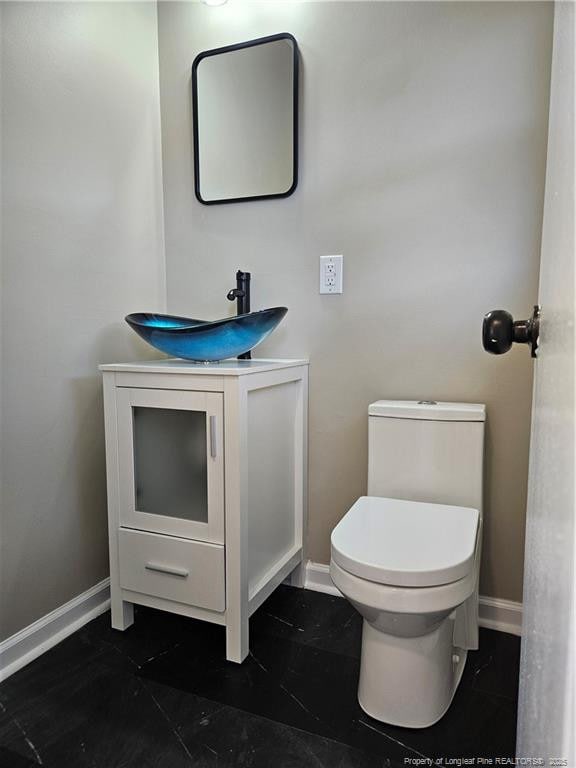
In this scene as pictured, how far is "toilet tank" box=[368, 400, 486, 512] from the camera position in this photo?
1495 millimetres

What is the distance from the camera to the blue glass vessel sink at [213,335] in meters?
1.46

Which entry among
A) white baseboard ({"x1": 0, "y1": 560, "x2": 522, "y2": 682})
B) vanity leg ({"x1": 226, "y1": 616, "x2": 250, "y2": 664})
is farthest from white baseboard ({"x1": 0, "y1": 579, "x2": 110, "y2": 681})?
vanity leg ({"x1": 226, "y1": 616, "x2": 250, "y2": 664})

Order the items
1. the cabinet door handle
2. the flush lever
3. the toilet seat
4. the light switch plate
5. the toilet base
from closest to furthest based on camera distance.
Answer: the flush lever → the toilet seat → the toilet base → the cabinet door handle → the light switch plate

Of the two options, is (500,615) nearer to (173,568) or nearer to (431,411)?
(431,411)

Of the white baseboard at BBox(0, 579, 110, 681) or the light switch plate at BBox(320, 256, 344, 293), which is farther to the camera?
the light switch plate at BBox(320, 256, 344, 293)

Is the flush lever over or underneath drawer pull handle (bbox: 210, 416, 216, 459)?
over

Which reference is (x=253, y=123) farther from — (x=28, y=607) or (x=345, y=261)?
(x=28, y=607)

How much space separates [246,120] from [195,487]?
1340 mm

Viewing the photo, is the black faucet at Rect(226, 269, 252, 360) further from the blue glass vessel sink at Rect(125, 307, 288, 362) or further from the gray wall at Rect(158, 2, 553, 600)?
the blue glass vessel sink at Rect(125, 307, 288, 362)

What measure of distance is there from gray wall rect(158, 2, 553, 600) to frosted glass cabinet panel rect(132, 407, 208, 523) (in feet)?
1.74

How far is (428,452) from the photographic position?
1.54 meters

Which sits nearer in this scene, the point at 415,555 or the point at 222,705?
the point at 415,555

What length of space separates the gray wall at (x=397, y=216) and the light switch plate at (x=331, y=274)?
0.11 ft

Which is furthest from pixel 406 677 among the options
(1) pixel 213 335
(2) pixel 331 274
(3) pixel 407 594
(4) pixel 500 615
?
(2) pixel 331 274
